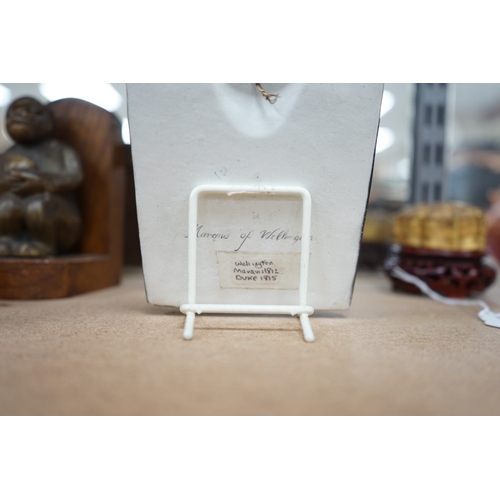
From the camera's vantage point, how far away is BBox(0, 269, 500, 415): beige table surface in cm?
38

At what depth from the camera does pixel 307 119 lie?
2.00 feet

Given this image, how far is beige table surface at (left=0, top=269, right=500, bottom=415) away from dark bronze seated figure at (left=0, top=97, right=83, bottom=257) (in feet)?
0.67

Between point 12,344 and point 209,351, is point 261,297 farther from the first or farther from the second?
point 12,344

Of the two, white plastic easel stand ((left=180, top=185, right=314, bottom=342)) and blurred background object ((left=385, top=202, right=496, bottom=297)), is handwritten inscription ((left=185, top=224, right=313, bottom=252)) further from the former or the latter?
blurred background object ((left=385, top=202, right=496, bottom=297))

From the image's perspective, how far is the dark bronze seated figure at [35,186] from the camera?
2.77 ft

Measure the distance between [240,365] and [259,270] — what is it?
0.21m

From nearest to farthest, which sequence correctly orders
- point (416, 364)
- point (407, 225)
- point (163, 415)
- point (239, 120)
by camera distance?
point (163, 415) → point (416, 364) → point (239, 120) → point (407, 225)

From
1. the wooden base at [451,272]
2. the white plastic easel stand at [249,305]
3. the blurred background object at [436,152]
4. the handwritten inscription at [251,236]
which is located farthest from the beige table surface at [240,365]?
the blurred background object at [436,152]

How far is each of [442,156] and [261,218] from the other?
122cm

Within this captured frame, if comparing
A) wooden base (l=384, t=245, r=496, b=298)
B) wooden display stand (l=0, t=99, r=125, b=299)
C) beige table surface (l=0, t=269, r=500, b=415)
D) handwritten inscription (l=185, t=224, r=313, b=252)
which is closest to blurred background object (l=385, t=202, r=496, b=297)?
wooden base (l=384, t=245, r=496, b=298)

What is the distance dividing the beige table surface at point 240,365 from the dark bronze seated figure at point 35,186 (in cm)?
21

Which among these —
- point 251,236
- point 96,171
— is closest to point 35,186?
point 96,171

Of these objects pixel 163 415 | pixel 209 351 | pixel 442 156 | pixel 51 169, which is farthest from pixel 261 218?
pixel 442 156

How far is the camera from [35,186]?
866mm
